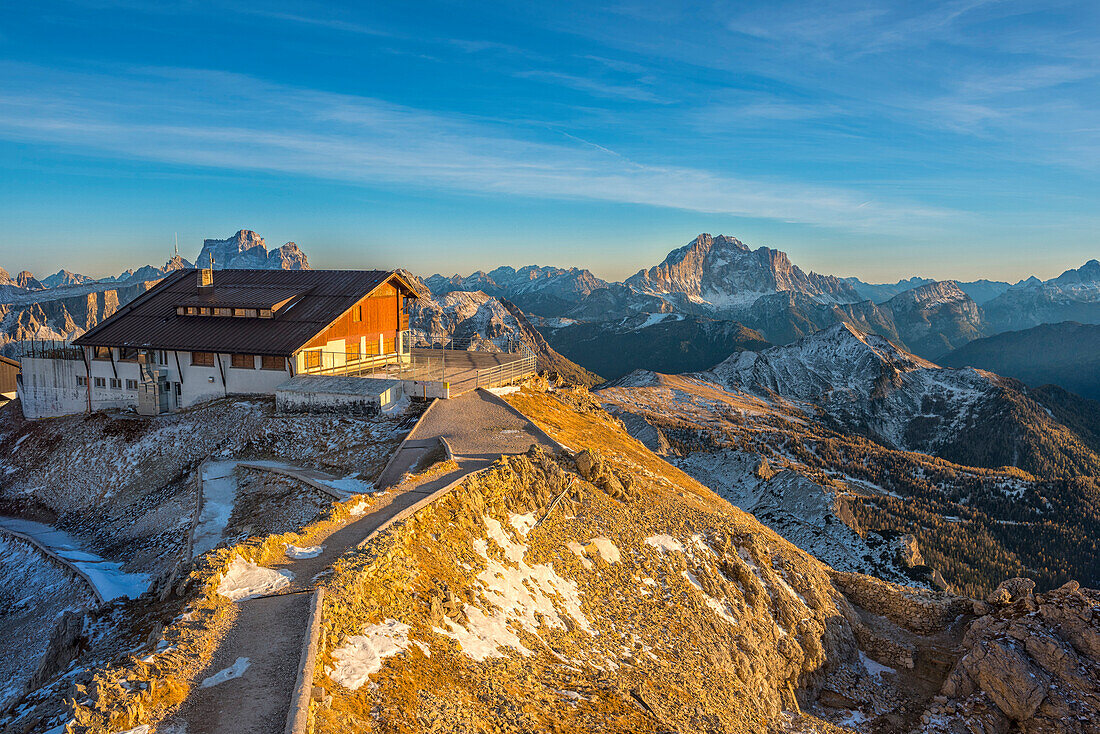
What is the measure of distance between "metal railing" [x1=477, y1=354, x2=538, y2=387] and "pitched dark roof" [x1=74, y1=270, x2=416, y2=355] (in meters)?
12.2

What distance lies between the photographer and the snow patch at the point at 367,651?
12.9m

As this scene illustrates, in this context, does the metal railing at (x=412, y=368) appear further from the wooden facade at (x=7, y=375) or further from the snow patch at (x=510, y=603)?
the wooden facade at (x=7, y=375)

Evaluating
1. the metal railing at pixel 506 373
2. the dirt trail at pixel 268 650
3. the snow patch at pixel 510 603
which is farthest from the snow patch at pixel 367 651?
the metal railing at pixel 506 373

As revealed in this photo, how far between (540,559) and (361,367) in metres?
31.1

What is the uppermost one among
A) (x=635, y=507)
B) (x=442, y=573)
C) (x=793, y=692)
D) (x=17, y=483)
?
(x=442, y=573)

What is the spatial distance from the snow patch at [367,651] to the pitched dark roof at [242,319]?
31.3 meters

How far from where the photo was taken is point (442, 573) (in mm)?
18953

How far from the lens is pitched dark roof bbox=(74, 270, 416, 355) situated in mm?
44406

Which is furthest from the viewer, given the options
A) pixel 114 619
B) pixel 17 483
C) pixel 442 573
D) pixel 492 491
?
pixel 17 483

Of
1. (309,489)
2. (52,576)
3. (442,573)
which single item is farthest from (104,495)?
(442,573)

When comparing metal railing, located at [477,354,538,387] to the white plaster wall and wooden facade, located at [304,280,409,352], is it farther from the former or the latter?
the white plaster wall

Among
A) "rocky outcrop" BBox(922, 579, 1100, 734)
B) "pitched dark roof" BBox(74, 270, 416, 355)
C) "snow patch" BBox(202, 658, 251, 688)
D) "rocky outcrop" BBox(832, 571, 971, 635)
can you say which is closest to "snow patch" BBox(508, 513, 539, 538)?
"snow patch" BBox(202, 658, 251, 688)

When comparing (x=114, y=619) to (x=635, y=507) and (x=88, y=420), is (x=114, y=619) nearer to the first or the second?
(x=635, y=507)

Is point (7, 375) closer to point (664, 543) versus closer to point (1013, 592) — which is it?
point (664, 543)
